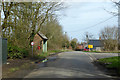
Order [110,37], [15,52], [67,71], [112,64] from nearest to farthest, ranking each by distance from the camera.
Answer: [67,71], [112,64], [15,52], [110,37]

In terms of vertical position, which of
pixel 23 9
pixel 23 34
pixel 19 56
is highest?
pixel 23 9

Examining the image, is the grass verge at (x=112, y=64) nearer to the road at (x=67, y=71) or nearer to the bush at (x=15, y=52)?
the road at (x=67, y=71)

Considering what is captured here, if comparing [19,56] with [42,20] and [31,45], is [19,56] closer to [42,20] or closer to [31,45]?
[31,45]

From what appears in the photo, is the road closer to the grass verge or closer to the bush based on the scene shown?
the grass verge

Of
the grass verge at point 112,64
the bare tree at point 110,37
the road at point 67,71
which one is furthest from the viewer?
the bare tree at point 110,37

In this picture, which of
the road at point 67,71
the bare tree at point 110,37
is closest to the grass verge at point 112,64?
the road at point 67,71

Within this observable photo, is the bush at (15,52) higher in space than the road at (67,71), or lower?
higher

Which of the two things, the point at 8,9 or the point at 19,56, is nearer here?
the point at 8,9

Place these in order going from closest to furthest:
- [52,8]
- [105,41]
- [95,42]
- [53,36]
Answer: [52,8]
[53,36]
[105,41]
[95,42]

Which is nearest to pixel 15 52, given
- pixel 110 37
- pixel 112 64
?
pixel 112 64

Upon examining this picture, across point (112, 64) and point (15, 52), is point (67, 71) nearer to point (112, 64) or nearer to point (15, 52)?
point (112, 64)

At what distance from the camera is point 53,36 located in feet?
164

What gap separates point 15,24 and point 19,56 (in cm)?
372

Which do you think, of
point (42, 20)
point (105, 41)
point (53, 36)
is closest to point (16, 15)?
point (42, 20)
